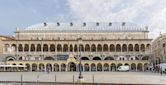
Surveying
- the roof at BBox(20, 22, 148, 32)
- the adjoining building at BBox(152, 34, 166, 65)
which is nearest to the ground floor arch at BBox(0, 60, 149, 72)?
the adjoining building at BBox(152, 34, 166, 65)

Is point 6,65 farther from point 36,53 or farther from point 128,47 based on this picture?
point 128,47

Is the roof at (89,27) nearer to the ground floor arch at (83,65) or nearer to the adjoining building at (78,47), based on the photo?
the adjoining building at (78,47)

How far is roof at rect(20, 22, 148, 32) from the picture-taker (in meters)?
121

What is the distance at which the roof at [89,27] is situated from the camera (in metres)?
121

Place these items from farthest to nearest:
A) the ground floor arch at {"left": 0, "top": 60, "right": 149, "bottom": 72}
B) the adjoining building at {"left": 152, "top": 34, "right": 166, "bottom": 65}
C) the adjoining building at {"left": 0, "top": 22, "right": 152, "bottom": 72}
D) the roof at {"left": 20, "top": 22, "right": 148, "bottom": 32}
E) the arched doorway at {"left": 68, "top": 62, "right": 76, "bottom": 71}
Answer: the roof at {"left": 20, "top": 22, "right": 148, "bottom": 32} < the arched doorway at {"left": 68, "top": 62, "right": 76, "bottom": 71} < the adjoining building at {"left": 0, "top": 22, "right": 152, "bottom": 72} < the ground floor arch at {"left": 0, "top": 60, "right": 149, "bottom": 72} < the adjoining building at {"left": 152, "top": 34, "right": 166, "bottom": 65}

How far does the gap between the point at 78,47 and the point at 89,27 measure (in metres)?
12.0

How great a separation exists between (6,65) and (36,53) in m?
12.0

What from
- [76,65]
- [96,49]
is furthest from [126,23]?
[76,65]

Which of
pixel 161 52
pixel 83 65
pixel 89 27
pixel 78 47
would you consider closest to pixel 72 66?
pixel 83 65

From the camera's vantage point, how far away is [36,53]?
113 m

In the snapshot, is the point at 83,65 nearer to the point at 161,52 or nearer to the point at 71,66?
the point at 71,66

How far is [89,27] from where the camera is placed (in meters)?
123

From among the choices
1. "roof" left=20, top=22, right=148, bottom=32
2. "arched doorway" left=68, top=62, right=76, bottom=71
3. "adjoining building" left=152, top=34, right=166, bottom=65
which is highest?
"roof" left=20, top=22, right=148, bottom=32

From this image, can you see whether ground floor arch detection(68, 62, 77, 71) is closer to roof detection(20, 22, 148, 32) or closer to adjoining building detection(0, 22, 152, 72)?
adjoining building detection(0, 22, 152, 72)
